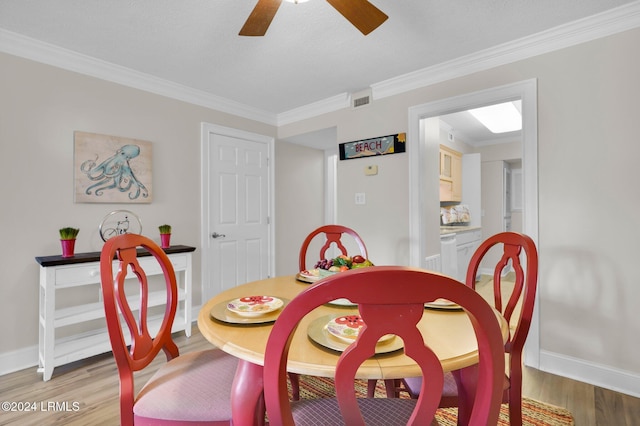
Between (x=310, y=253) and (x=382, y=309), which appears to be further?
(x=310, y=253)

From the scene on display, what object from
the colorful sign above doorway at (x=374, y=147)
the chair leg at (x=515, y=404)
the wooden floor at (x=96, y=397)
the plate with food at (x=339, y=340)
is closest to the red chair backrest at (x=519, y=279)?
the chair leg at (x=515, y=404)

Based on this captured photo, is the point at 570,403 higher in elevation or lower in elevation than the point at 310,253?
lower

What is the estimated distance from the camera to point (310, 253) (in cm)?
491

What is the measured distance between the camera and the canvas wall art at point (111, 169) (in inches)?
102

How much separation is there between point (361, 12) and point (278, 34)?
86 cm

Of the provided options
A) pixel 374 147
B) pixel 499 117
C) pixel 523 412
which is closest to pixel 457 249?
pixel 499 117

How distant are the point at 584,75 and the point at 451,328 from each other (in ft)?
7.27

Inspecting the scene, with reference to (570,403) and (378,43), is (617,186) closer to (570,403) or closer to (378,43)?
(570,403)

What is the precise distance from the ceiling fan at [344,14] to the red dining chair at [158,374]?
1.23 meters

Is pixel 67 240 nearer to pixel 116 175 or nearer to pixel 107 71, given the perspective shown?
pixel 116 175

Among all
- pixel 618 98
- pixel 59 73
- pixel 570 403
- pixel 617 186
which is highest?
pixel 59 73

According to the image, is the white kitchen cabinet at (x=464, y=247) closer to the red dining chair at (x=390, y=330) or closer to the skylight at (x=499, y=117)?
the skylight at (x=499, y=117)

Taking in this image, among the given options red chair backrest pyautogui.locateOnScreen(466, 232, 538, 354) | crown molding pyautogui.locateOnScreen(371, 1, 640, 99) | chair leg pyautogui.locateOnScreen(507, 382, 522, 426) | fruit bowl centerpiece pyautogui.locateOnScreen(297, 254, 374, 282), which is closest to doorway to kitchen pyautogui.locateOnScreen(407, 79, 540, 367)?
crown molding pyautogui.locateOnScreen(371, 1, 640, 99)

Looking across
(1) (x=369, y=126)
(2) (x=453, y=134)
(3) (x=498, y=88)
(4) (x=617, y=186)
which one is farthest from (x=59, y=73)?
(2) (x=453, y=134)
